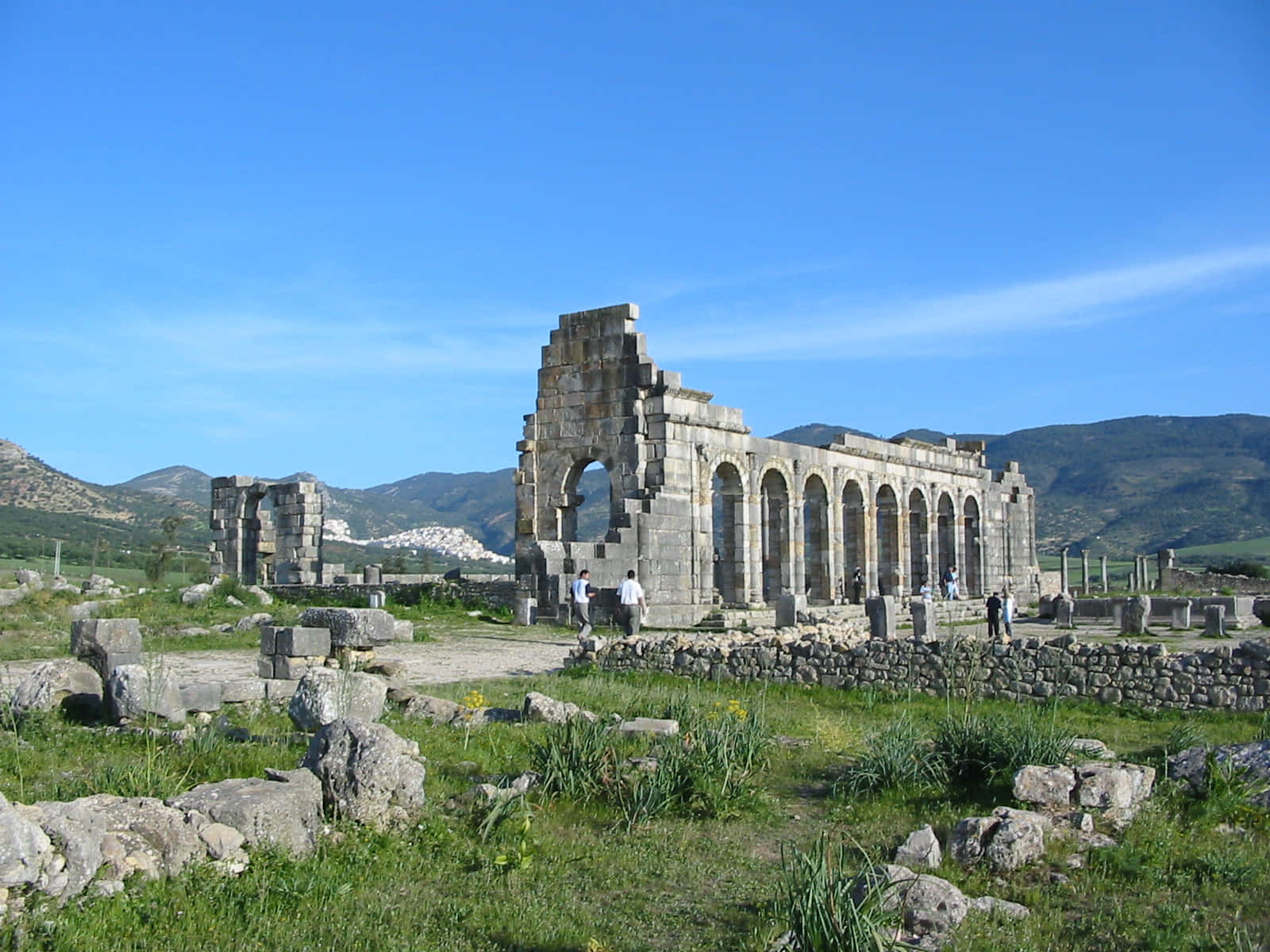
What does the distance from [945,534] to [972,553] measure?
2261 mm

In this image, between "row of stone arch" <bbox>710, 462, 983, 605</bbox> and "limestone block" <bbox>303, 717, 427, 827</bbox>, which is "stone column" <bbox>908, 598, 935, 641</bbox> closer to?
"row of stone arch" <bbox>710, 462, 983, 605</bbox>


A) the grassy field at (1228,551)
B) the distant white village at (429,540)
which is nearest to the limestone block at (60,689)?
the grassy field at (1228,551)

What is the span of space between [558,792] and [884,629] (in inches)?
452

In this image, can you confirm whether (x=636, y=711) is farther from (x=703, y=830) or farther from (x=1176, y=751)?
(x=1176, y=751)

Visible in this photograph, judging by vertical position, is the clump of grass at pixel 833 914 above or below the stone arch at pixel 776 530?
below

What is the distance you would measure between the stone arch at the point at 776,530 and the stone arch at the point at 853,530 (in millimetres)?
3710

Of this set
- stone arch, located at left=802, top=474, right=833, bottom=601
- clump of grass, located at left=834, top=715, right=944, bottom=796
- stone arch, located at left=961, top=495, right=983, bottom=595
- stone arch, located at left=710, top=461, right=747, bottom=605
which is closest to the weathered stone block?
clump of grass, located at left=834, top=715, right=944, bottom=796

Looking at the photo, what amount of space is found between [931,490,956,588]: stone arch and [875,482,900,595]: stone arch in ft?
10.4

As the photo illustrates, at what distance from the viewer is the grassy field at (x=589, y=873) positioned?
612cm

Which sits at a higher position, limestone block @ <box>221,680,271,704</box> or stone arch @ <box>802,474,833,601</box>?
stone arch @ <box>802,474,833,601</box>

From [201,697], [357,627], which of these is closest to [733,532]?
[357,627]

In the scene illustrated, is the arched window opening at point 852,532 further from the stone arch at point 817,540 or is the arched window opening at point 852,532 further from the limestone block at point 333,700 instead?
the limestone block at point 333,700

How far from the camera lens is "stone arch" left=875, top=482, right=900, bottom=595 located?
38.3 metres

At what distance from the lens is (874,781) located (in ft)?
30.7
